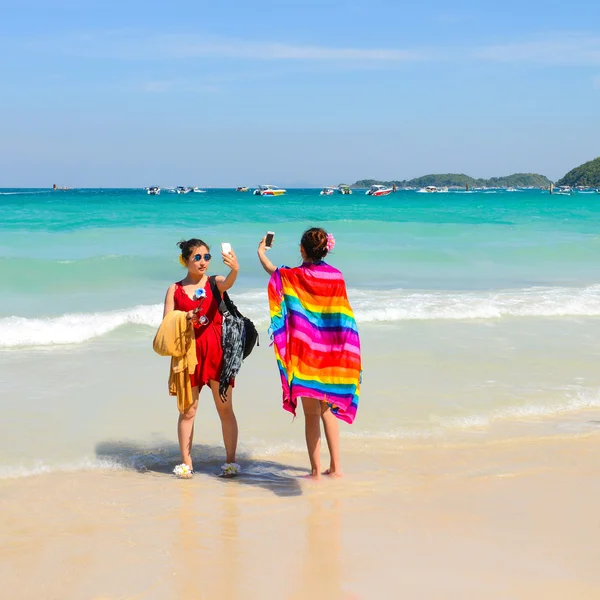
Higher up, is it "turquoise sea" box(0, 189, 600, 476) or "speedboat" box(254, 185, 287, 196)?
"speedboat" box(254, 185, 287, 196)

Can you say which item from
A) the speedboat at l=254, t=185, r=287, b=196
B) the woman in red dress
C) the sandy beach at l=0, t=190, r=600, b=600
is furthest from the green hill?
the woman in red dress

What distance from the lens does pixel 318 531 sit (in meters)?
4.12

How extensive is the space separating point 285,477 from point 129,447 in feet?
4.19

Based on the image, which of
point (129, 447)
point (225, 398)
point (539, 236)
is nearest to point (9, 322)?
point (129, 447)

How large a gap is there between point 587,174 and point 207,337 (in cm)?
19987

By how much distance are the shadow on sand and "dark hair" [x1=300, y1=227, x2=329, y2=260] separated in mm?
1393

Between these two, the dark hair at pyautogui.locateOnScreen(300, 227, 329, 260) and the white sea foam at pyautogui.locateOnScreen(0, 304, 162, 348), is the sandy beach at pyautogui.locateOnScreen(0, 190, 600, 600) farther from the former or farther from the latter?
the dark hair at pyautogui.locateOnScreen(300, 227, 329, 260)

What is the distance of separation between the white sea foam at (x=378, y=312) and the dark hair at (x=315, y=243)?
202 inches

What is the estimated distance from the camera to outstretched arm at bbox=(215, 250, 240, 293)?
471 centimetres

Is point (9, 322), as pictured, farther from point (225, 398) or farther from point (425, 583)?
point (425, 583)

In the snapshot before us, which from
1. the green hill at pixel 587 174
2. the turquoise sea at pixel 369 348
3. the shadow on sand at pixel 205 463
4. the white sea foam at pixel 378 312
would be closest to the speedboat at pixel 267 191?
the turquoise sea at pixel 369 348

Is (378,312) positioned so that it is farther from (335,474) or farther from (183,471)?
(183,471)

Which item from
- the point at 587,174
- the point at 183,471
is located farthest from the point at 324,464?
the point at 587,174

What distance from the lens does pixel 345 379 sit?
493 cm
